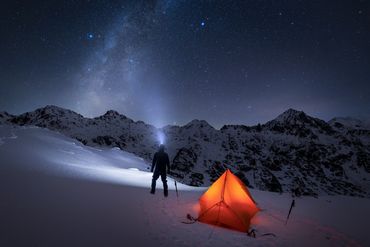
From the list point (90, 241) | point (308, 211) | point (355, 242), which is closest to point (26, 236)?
point (90, 241)

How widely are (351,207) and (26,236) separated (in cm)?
1737

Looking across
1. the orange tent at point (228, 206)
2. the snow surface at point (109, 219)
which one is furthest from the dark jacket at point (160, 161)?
the orange tent at point (228, 206)

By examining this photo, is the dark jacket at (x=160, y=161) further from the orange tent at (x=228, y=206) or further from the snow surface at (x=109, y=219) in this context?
the orange tent at (x=228, y=206)

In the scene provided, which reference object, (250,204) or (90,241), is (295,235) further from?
(90,241)

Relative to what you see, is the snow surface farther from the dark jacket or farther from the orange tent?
the dark jacket

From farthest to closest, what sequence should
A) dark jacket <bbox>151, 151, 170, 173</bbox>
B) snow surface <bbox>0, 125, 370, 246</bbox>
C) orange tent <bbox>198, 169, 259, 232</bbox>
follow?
dark jacket <bbox>151, 151, 170, 173</bbox>, orange tent <bbox>198, 169, 259, 232</bbox>, snow surface <bbox>0, 125, 370, 246</bbox>

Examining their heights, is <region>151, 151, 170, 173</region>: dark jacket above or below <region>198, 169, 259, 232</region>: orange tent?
above

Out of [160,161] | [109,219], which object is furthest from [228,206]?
[160,161]

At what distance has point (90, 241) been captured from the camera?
17.7ft

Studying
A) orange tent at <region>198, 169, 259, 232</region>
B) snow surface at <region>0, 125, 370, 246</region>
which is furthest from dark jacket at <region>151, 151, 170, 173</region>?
orange tent at <region>198, 169, 259, 232</region>

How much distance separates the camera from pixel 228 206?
28.5ft

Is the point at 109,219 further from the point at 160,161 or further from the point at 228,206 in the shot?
the point at 160,161

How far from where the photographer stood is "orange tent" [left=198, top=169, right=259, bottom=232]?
8.25 metres

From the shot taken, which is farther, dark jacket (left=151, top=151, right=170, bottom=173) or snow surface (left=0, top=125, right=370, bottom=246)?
dark jacket (left=151, top=151, right=170, bottom=173)
